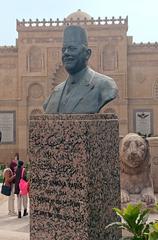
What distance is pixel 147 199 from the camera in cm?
761

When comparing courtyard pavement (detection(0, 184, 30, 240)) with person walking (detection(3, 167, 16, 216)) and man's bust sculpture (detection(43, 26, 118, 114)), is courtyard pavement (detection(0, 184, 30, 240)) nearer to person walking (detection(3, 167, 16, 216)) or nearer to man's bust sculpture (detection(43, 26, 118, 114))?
person walking (detection(3, 167, 16, 216))

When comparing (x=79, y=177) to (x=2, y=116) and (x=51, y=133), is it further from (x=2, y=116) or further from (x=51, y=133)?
(x=2, y=116)

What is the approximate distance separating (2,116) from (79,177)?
26741 millimetres

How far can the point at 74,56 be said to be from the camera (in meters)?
4.20

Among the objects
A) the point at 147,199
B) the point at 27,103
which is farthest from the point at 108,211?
the point at 27,103

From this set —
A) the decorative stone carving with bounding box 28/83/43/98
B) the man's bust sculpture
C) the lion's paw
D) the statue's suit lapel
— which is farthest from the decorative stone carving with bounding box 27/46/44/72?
the man's bust sculpture

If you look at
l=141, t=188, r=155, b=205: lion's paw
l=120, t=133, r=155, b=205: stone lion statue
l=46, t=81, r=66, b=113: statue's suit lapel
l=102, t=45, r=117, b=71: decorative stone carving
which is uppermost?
l=102, t=45, r=117, b=71: decorative stone carving

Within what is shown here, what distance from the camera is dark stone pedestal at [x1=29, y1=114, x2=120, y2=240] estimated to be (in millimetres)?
3803

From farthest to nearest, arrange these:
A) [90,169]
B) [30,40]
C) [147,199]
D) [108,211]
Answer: [30,40], [147,199], [108,211], [90,169]

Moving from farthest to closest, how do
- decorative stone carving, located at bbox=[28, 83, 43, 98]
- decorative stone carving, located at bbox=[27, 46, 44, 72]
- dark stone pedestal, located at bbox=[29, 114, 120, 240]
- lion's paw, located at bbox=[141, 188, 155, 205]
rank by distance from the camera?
1. decorative stone carving, located at bbox=[28, 83, 43, 98]
2. decorative stone carving, located at bbox=[27, 46, 44, 72]
3. lion's paw, located at bbox=[141, 188, 155, 205]
4. dark stone pedestal, located at bbox=[29, 114, 120, 240]

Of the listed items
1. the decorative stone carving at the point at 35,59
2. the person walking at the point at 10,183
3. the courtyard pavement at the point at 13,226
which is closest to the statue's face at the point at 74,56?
the courtyard pavement at the point at 13,226

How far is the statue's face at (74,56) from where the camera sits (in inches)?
165

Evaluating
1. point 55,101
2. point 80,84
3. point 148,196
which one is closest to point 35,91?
point 148,196

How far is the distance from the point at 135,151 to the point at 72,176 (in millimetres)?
4054
